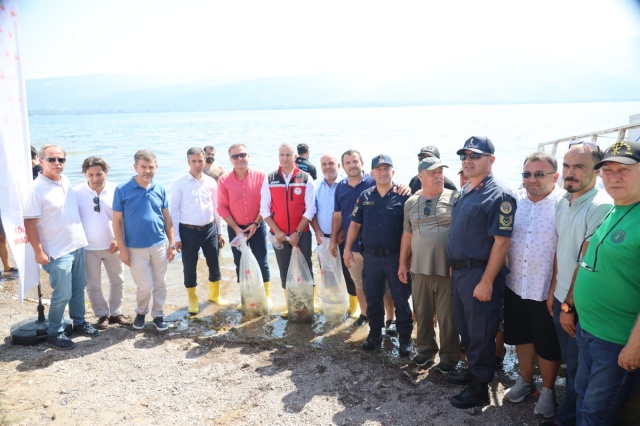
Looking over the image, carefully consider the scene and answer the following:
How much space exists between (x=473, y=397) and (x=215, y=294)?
3890mm

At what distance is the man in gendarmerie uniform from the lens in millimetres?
5441

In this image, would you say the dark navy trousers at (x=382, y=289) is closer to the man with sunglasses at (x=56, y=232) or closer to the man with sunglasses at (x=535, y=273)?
the man with sunglasses at (x=535, y=273)

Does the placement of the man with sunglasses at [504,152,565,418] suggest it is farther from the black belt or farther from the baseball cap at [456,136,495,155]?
the black belt

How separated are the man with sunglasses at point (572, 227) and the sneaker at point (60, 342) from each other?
441cm

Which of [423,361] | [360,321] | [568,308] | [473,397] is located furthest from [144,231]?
[568,308]

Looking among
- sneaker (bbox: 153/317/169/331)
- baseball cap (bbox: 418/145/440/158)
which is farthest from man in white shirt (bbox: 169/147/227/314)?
baseball cap (bbox: 418/145/440/158)

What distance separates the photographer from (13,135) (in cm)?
429

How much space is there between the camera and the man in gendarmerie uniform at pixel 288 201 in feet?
17.9

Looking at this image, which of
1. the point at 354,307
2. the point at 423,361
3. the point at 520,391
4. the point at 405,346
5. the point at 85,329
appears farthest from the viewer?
the point at 354,307

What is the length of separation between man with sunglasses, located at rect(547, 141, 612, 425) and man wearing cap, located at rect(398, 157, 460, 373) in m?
0.97

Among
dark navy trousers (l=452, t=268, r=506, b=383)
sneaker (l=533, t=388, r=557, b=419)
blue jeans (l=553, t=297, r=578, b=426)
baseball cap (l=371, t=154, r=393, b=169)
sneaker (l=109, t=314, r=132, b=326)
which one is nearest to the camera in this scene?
blue jeans (l=553, t=297, r=578, b=426)

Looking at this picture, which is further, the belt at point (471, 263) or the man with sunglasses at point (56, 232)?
the man with sunglasses at point (56, 232)

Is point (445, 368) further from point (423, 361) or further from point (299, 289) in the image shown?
point (299, 289)

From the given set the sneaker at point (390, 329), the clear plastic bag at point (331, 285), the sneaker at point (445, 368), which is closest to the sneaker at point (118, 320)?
the clear plastic bag at point (331, 285)
